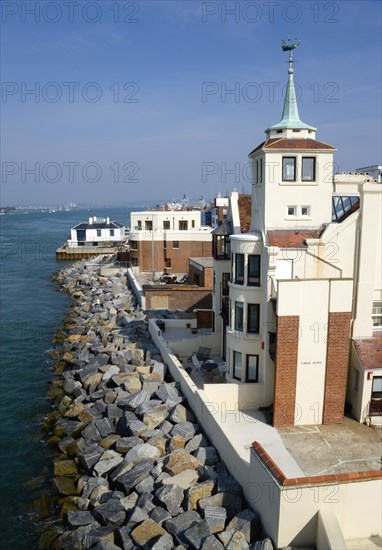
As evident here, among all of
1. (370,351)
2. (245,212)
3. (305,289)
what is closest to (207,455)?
(305,289)

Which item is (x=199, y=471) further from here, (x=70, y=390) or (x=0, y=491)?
(x=70, y=390)

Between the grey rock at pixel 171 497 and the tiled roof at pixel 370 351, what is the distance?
22.3 ft

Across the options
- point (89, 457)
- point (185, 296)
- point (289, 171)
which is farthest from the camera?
point (185, 296)

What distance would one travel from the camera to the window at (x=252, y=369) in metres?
17.3

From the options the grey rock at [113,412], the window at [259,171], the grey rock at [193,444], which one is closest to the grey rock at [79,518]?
the grey rock at [193,444]

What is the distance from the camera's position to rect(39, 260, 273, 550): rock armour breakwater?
11.8 m

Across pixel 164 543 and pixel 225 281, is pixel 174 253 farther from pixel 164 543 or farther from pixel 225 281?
pixel 164 543

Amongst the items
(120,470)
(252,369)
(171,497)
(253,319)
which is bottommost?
(120,470)

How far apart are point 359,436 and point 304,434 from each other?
1626mm

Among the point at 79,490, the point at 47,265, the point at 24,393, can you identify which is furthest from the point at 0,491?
the point at 47,265

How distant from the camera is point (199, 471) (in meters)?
13.9

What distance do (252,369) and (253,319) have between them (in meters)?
1.89

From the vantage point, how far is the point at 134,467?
47.6ft

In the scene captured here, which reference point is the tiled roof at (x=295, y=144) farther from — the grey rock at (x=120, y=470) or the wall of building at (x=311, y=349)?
the grey rock at (x=120, y=470)
